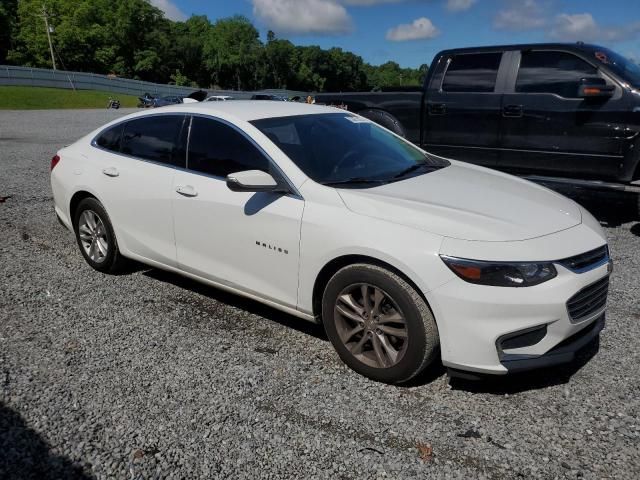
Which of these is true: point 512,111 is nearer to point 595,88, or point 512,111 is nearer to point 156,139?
point 595,88

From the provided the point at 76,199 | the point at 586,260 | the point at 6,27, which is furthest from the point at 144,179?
the point at 6,27

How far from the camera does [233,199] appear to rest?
3.61 metres

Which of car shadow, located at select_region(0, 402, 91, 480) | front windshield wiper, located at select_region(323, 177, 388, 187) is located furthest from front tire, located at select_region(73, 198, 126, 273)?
front windshield wiper, located at select_region(323, 177, 388, 187)

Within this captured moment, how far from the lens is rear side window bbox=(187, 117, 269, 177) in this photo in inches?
144

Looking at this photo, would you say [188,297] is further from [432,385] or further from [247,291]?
[432,385]

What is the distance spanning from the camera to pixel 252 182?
332 cm

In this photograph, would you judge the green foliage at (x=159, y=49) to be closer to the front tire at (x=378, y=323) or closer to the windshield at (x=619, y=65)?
the windshield at (x=619, y=65)

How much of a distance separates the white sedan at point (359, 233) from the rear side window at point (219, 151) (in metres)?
0.01

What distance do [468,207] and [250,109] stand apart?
189cm

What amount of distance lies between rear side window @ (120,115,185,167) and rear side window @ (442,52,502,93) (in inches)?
177

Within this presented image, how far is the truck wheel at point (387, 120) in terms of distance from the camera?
7.66 m

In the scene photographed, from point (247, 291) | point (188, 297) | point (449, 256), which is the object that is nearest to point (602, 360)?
point (449, 256)

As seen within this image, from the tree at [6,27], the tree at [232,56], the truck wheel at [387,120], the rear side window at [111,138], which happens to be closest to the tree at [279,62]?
the tree at [232,56]

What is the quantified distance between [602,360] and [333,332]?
173cm
